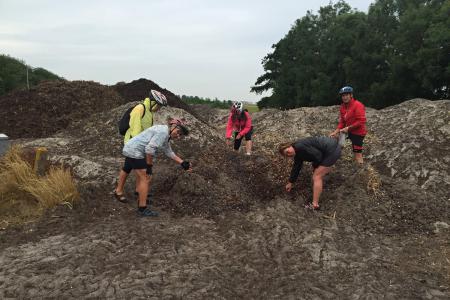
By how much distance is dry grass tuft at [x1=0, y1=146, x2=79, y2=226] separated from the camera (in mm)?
6785

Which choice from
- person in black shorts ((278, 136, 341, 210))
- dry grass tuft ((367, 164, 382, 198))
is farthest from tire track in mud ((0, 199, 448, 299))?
dry grass tuft ((367, 164, 382, 198))

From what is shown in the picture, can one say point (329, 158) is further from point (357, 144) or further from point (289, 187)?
point (357, 144)

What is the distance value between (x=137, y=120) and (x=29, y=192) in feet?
7.54

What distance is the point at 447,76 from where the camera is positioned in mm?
23375

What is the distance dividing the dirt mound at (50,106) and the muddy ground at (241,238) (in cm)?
705

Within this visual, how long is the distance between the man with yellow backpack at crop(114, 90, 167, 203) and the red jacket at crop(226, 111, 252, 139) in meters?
2.64

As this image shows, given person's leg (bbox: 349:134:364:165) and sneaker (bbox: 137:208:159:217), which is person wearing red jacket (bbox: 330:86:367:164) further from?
sneaker (bbox: 137:208:159:217)

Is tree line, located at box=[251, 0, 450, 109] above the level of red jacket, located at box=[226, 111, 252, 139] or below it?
above

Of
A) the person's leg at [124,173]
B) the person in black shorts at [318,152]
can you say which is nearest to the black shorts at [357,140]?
the person in black shorts at [318,152]

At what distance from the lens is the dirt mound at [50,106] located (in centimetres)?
1533

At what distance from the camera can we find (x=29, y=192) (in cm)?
716

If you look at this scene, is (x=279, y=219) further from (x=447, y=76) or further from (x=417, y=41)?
(x=417, y=41)

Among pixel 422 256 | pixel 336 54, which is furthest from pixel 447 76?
pixel 422 256

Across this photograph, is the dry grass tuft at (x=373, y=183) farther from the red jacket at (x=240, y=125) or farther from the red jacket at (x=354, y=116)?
the red jacket at (x=240, y=125)
